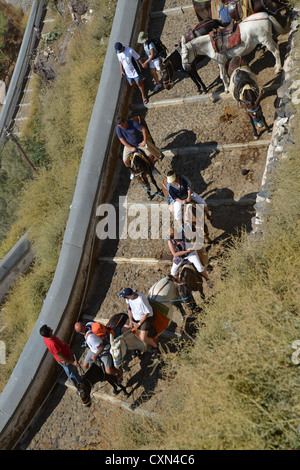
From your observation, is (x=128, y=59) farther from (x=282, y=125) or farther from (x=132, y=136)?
(x=282, y=125)

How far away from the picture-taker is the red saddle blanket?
8891 mm

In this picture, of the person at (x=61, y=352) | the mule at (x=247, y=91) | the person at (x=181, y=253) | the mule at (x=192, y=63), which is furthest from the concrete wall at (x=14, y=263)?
the mule at (x=247, y=91)

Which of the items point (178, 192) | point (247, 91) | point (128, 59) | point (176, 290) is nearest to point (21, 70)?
point (128, 59)

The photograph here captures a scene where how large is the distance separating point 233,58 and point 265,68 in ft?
3.60

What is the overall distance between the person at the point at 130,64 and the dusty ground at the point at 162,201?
70 centimetres

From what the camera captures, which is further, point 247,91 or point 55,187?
point 55,187

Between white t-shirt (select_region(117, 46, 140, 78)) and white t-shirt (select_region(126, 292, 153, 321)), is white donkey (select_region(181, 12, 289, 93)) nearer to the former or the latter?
white t-shirt (select_region(117, 46, 140, 78))

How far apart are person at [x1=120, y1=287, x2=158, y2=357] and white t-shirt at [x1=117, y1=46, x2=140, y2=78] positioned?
613cm

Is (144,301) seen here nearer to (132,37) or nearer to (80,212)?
(80,212)

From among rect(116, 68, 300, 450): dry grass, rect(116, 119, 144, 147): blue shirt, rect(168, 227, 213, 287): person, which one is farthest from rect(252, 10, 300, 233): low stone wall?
rect(116, 119, 144, 147): blue shirt

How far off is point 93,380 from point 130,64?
7343 millimetres

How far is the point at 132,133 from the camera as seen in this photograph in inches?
341

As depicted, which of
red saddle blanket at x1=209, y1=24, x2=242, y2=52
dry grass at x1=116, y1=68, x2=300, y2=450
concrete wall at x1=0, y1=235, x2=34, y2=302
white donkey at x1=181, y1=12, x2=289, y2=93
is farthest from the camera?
concrete wall at x1=0, y1=235, x2=34, y2=302

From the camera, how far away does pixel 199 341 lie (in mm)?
5914
